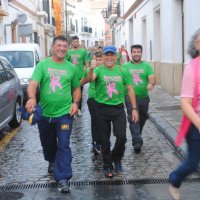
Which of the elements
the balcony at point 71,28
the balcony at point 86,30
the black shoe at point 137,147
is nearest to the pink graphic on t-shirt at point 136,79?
the black shoe at point 137,147

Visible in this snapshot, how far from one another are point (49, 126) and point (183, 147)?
97.5 inches

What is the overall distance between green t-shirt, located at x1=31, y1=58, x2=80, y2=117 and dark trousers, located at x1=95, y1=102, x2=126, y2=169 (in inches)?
21.3

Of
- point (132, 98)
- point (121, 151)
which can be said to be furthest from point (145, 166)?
point (132, 98)

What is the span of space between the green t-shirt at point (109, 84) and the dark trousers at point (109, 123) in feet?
0.26

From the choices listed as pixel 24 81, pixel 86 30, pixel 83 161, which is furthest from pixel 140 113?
pixel 86 30

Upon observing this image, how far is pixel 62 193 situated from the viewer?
5566mm

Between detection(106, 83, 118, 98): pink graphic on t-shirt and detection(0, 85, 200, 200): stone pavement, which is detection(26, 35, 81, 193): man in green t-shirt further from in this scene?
detection(106, 83, 118, 98): pink graphic on t-shirt

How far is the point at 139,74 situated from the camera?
7.46m

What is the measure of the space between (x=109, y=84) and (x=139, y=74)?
1489 millimetres

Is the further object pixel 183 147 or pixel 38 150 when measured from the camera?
pixel 38 150

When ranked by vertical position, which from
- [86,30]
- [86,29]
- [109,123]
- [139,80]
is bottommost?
[109,123]

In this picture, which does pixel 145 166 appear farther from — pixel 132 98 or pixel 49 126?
pixel 49 126

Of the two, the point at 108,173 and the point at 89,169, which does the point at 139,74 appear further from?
Result: the point at 108,173

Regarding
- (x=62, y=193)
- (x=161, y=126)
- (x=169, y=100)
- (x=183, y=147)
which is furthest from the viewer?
(x=169, y=100)
